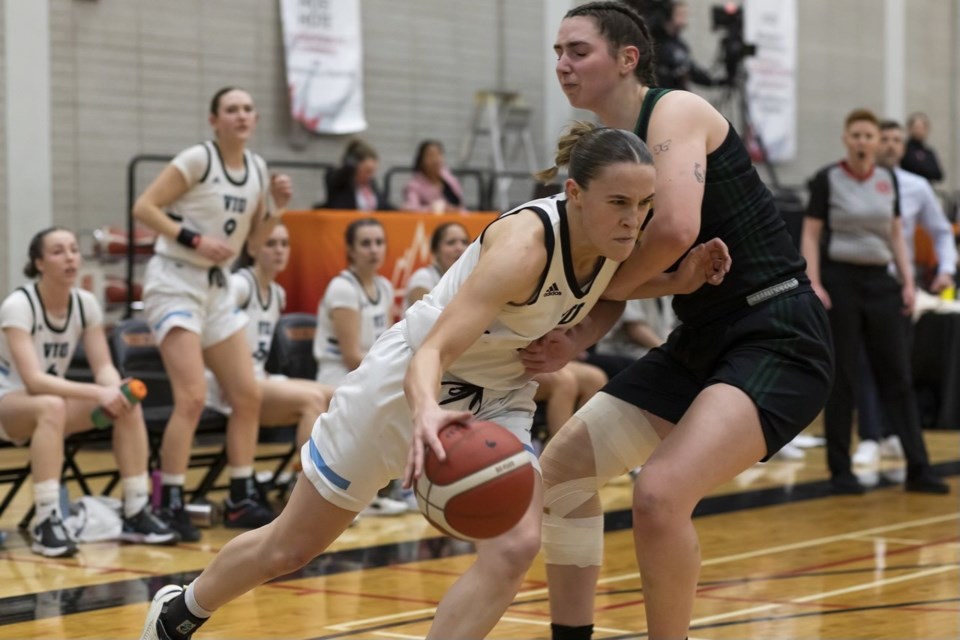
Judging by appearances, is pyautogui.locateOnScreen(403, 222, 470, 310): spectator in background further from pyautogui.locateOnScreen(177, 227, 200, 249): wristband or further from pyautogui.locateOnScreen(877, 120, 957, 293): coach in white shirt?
pyautogui.locateOnScreen(877, 120, 957, 293): coach in white shirt

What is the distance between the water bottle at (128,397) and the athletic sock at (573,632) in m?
3.08

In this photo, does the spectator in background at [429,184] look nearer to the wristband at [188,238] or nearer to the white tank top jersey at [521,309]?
the wristband at [188,238]

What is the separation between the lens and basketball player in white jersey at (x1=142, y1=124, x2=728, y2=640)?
345 cm

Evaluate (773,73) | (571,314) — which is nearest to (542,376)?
(571,314)

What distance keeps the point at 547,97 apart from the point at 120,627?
32.6 ft

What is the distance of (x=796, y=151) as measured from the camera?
667 inches

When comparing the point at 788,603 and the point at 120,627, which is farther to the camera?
the point at 788,603

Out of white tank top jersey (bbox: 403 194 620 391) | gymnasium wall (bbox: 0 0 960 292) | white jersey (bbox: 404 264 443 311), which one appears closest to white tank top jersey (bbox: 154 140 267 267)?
white jersey (bbox: 404 264 443 311)

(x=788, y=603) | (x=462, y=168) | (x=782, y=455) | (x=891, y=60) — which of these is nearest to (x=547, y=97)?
(x=462, y=168)

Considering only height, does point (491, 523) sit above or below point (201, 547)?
above

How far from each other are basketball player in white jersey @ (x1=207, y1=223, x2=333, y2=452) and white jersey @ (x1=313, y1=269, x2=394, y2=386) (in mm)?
192

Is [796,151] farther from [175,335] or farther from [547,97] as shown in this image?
[175,335]

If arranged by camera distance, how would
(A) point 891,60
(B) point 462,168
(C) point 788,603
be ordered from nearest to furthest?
(C) point 788,603, (B) point 462,168, (A) point 891,60

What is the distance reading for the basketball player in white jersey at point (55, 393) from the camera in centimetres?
645
